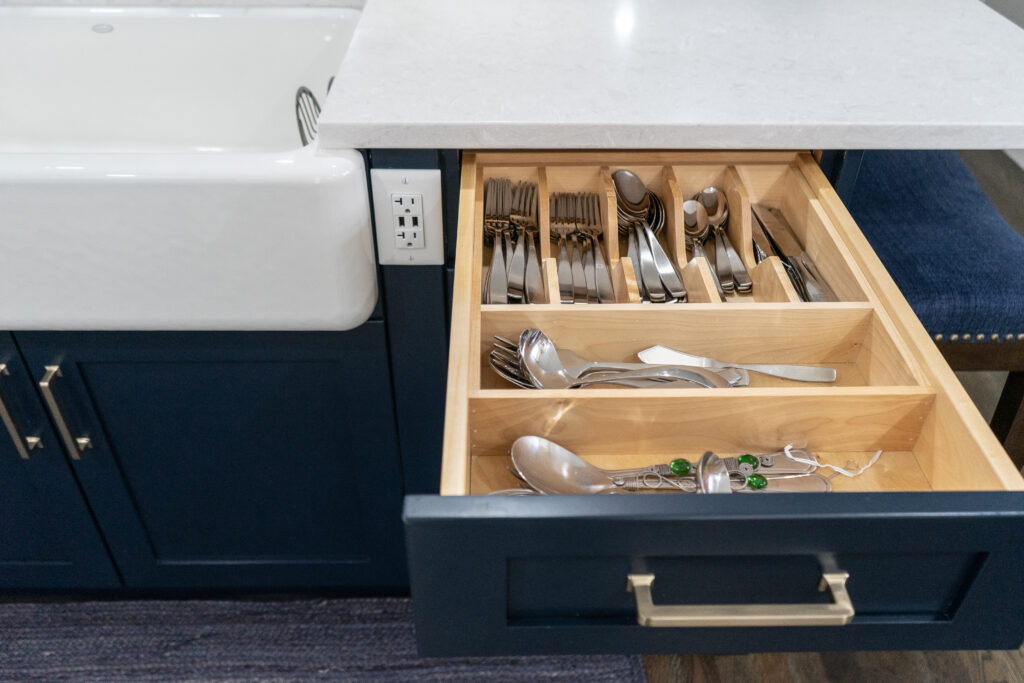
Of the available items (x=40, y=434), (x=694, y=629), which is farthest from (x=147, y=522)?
(x=694, y=629)

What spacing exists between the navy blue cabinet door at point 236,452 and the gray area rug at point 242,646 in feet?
0.34

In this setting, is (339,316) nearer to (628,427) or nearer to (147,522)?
(628,427)

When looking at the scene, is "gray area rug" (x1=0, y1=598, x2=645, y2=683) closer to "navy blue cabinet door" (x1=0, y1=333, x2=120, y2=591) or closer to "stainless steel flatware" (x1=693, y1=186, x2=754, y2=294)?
"navy blue cabinet door" (x1=0, y1=333, x2=120, y2=591)

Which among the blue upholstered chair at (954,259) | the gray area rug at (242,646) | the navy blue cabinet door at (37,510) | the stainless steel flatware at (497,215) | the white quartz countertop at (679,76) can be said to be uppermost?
the white quartz countertop at (679,76)

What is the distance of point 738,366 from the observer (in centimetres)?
83

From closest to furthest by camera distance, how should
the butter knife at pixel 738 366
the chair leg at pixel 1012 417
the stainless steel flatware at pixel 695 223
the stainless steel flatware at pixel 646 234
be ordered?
the butter knife at pixel 738 366 < the stainless steel flatware at pixel 646 234 < the stainless steel flatware at pixel 695 223 < the chair leg at pixel 1012 417

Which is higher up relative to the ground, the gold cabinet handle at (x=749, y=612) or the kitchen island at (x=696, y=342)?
the kitchen island at (x=696, y=342)

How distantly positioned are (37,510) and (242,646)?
409 millimetres

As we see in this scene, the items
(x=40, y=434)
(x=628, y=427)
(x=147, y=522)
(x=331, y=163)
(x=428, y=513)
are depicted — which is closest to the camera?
(x=428, y=513)

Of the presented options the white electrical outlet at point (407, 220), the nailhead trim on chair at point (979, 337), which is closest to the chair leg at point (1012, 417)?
the nailhead trim on chair at point (979, 337)

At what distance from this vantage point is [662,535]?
0.55 m

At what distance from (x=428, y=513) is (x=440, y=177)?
0.49 metres

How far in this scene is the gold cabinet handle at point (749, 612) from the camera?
59 centimetres

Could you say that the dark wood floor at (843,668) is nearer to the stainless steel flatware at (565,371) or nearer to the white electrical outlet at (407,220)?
the stainless steel flatware at (565,371)
